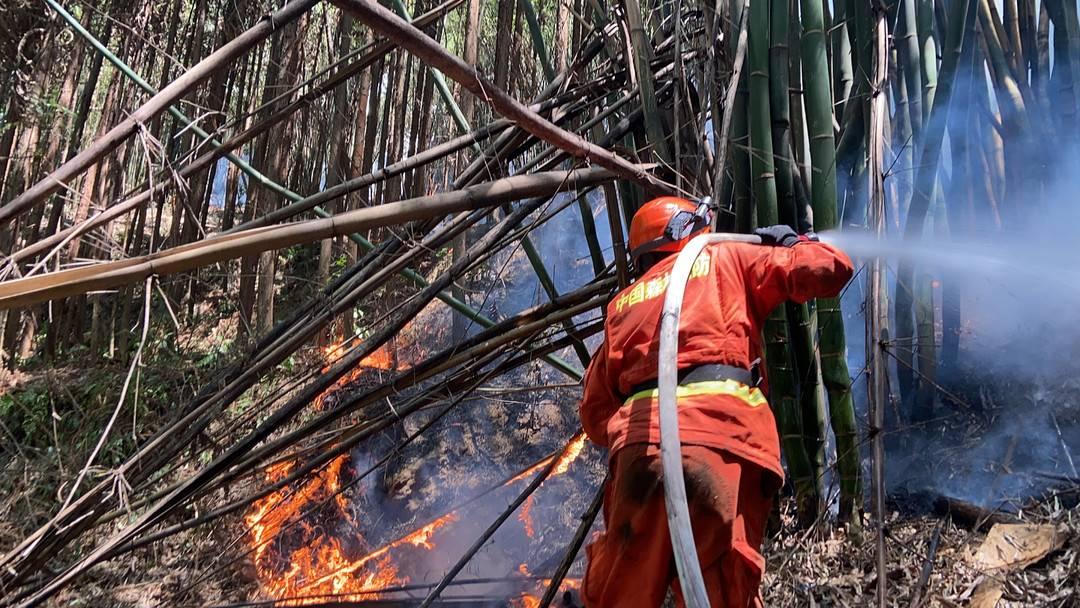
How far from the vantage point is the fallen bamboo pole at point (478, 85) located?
2217 mm

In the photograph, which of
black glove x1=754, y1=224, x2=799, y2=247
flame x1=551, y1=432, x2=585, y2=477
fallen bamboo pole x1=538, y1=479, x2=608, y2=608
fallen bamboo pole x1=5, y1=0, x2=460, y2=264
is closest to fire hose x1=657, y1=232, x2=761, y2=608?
black glove x1=754, y1=224, x2=799, y2=247

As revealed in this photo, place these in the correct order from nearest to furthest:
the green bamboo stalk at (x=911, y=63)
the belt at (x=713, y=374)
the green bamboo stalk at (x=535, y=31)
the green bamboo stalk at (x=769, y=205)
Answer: the belt at (x=713, y=374)
the green bamboo stalk at (x=769, y=205)
the green bamboo stalk at (x=911, y=63)
the green bamboo stalk at (x=535, y=31)

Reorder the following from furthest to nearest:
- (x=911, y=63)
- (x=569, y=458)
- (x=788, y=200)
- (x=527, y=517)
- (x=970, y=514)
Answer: (x=569, y=458)
(x=527, y=517)
(x=911, y=63)
(x=970, y=514)
(x=788, y=200)

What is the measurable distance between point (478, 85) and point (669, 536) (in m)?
1.54

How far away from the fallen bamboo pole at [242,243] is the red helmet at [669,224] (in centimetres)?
35

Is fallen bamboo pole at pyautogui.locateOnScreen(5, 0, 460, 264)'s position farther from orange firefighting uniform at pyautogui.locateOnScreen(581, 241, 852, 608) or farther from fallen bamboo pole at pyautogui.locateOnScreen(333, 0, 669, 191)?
orange firefighting uniform at pyautogui.locateOnScreen(581, 241, 852, 608)

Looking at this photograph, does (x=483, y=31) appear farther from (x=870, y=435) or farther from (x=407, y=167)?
(x=870, y=435)

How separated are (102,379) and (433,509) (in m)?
3.81

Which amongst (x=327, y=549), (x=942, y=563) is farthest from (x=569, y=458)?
(x=942, y=563)

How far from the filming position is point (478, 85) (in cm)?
259

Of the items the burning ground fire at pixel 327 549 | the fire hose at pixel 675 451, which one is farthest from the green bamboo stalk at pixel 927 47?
the burning ground fire at pixel 327 549

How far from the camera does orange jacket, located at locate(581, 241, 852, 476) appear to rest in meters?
2.38

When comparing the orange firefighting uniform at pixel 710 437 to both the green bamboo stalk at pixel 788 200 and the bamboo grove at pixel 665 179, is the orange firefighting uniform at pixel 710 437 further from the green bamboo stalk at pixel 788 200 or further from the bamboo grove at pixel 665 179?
the green bamboo stalk at pixel 788 200

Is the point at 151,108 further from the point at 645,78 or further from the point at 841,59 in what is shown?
the point at 841,59
